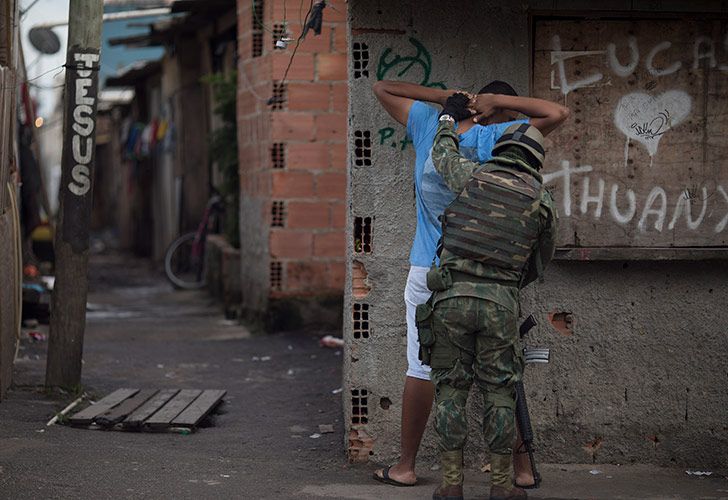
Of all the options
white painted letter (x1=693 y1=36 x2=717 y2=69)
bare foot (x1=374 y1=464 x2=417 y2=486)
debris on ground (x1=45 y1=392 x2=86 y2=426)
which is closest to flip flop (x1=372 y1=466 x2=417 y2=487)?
bare foot (x1=374 y1=464 x2=417 y2=486)

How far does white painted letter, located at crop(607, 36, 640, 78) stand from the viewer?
6.16 metres

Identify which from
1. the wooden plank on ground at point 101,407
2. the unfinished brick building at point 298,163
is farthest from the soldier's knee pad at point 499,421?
the unfinished brick building at point 298,163

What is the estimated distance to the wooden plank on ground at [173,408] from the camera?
7035 mm

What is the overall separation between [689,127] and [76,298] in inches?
160

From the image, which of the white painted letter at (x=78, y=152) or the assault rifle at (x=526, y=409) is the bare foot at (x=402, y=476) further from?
the white painted letter at (x=78, y=152)

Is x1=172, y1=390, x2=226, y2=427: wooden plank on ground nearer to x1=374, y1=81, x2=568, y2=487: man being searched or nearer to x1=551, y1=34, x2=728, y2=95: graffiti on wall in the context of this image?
x1=374, y1=81, x2=568, y2=487: man being searched

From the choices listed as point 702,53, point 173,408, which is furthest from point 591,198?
point 173,408

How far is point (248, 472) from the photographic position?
611 cm

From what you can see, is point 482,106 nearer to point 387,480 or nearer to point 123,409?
point 387,480

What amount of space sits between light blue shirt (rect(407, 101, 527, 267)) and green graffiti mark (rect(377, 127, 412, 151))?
37 centimetres

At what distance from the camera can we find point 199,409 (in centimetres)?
746

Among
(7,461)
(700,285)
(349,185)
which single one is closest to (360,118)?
(349,185)

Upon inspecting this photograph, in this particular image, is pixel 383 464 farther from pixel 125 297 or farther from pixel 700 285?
pixel 125 297

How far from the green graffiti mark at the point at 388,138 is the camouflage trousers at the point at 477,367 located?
1188mm
